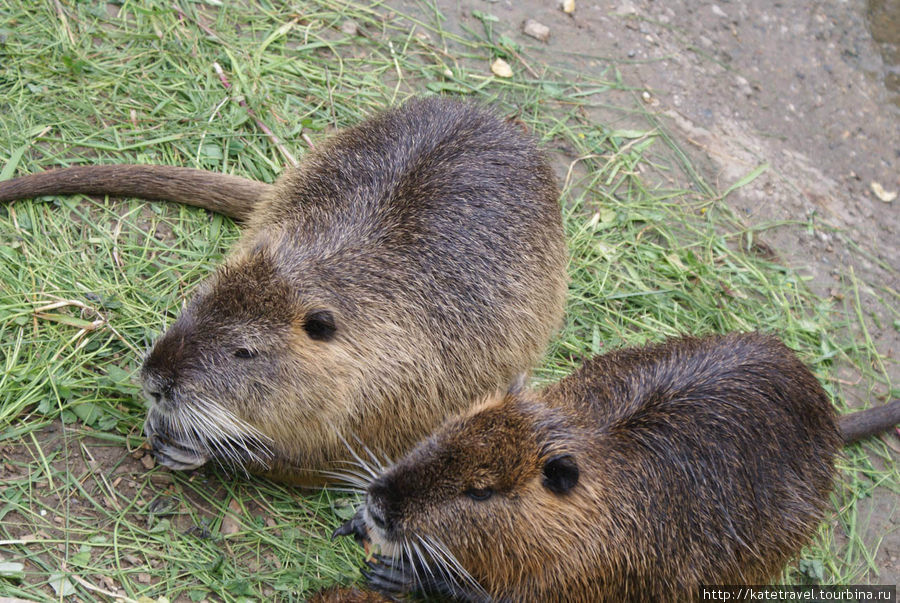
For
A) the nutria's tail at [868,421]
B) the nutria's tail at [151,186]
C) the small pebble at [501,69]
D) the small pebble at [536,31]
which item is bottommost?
the nutria's tail at [868,421]

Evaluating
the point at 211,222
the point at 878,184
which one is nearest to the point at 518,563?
the point at 211,222

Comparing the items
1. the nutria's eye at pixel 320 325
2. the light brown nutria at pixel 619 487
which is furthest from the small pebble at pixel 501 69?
the nutria's eye at pixel 320 325

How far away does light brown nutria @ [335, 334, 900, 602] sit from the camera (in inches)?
103

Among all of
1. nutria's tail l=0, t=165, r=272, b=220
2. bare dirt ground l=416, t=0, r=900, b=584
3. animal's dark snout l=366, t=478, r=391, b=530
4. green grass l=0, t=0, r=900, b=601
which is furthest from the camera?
bare dirt ground l=416, t=0, r=900, b=584

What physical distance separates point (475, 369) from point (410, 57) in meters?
2.17

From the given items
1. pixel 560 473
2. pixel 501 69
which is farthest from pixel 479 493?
pixel 501 69

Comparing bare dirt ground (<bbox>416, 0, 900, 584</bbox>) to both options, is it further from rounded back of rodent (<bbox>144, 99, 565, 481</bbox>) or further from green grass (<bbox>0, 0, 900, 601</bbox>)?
rounded back of rodent (<bbox>144, 99, 565, 481</bbox>)

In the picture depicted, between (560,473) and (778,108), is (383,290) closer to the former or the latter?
(560,473)

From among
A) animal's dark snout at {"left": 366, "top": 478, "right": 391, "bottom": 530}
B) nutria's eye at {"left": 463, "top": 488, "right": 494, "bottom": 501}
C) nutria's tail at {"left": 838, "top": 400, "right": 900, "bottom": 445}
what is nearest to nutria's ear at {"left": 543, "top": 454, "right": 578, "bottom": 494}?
nutria's eye at {"left": 463, "top": 488, "right": 494, "bottom": 501}

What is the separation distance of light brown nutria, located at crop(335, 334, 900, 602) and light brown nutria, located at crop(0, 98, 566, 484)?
37 centimetres

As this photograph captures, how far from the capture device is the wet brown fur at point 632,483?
2621 mm

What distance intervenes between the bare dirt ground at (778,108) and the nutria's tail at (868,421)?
0.28 m

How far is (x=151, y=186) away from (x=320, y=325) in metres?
1.24

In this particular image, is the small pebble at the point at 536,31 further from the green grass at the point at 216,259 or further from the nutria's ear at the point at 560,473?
the nutria's ear at the point at 560,473
